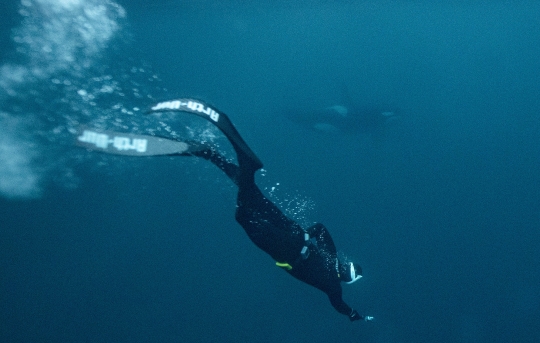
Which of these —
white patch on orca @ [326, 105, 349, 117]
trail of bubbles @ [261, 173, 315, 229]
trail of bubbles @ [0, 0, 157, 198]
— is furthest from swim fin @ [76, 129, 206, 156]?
white patch on orca @ [326, 105, 349, 117]

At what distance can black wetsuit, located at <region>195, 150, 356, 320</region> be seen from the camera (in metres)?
3.81

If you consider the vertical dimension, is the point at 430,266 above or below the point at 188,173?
below

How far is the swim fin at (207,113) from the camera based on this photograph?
130 inches

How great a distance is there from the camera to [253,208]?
4156 millimetres

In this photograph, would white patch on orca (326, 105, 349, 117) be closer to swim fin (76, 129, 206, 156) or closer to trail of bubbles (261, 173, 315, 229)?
trail of bubbles (261, 173, 315, 229)

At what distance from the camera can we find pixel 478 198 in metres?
12.0

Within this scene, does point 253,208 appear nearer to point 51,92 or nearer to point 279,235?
point 279,235

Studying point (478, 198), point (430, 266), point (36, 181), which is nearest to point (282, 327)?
point (430, 266)

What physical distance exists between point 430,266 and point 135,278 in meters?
9.52

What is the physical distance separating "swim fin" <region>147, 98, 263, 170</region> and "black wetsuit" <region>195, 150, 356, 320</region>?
88mm

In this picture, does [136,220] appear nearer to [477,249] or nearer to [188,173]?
[188,173]

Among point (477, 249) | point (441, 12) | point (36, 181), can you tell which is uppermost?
point (441, 12)

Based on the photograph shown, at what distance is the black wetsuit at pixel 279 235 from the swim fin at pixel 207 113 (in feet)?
0.29

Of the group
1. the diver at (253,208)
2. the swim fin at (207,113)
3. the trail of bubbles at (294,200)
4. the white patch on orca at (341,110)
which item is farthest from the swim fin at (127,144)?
the white patch on orca at (341,110)
